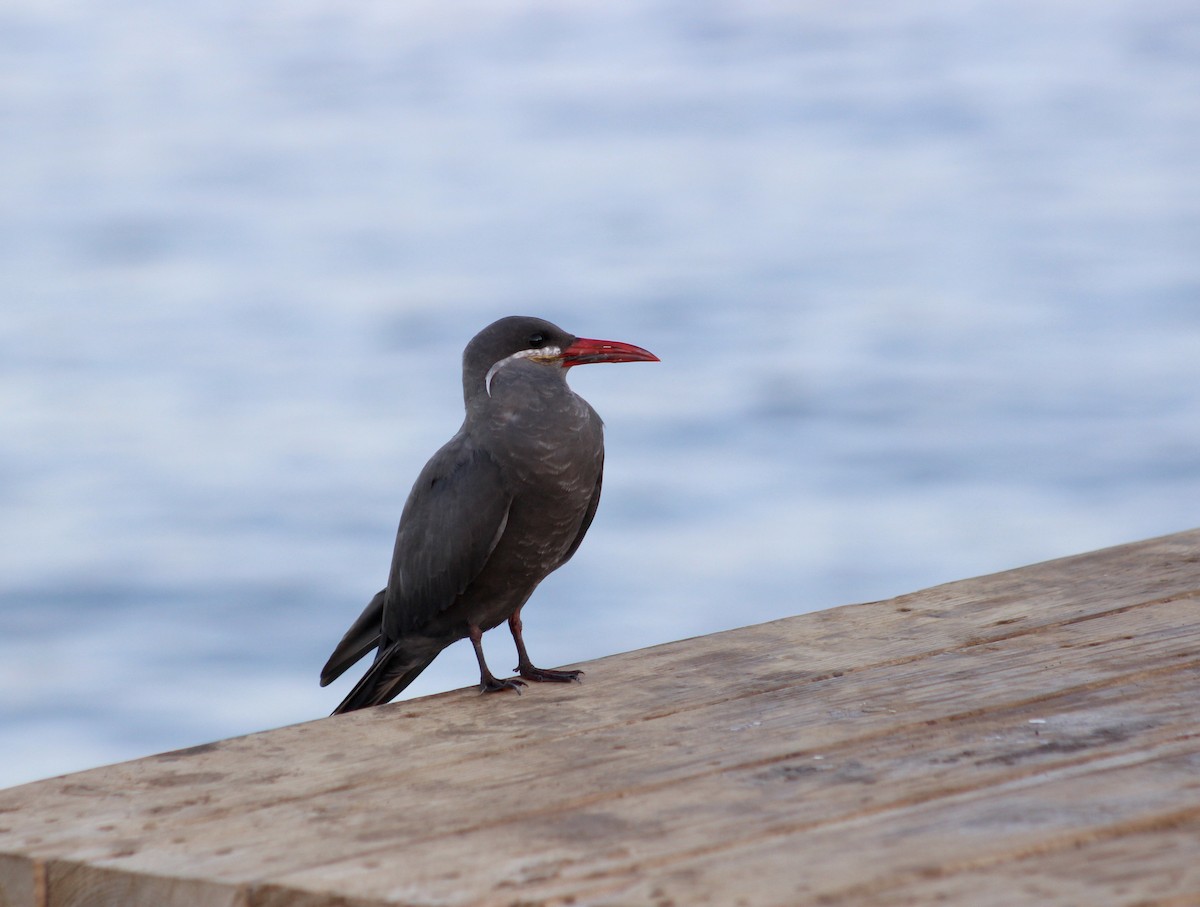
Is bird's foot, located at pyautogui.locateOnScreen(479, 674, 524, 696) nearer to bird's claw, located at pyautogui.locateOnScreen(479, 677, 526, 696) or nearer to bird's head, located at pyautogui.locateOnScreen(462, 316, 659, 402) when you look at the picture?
bird's claw, located at pyautogui.locateOnScreen(479, 677, 526, 696)

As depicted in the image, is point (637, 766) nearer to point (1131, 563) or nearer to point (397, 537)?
point (397, 537)

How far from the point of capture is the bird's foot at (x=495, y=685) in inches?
134

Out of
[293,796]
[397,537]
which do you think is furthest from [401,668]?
[293,796]

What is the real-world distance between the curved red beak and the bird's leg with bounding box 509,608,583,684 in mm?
621

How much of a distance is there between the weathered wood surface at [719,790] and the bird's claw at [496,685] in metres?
0.10

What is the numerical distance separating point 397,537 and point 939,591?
4.18 ft

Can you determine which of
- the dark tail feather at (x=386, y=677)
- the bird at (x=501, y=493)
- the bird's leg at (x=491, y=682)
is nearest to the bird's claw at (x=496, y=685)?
the bird's leg at (x=491, y=682)

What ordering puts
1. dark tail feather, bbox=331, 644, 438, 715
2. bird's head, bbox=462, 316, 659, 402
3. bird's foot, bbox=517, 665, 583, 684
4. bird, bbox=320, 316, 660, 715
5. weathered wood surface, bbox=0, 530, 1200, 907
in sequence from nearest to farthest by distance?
weathered wood surface, bbox=0, 530, 1200, 907, bird's foot, bbox=517, 665, 583, 684, bird, bbox=320, 316, 660, 715, bird's head, bbox=462, 316, 659, 402, dark tail feather, bbox=331, 644, 438, 715

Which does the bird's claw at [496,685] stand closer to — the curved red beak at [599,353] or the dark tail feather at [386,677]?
the dark tail feather at [386,677]

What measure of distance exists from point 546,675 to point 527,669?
13cm


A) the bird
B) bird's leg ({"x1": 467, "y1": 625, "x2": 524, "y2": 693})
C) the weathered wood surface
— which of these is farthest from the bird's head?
the weathered wood surface

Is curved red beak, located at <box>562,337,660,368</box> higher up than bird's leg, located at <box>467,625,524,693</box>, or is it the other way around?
curved red beak, located at <box>562,337,660,368</box>

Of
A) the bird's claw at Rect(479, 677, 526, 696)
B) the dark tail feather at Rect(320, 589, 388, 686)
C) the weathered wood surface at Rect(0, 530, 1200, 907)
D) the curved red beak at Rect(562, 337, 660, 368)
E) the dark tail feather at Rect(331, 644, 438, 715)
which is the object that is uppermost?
the curved red beak at Rect(562, 337, 660, 368)

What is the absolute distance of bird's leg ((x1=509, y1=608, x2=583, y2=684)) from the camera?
3.40 m
